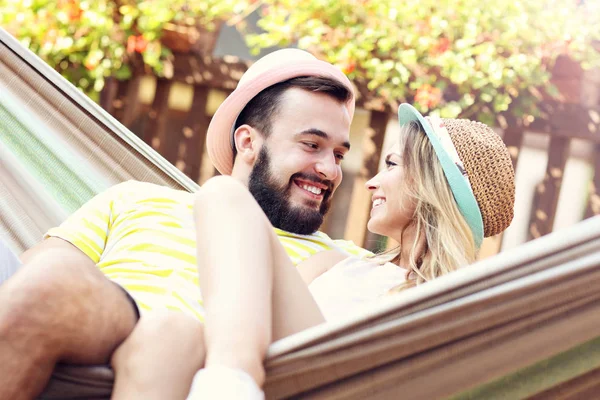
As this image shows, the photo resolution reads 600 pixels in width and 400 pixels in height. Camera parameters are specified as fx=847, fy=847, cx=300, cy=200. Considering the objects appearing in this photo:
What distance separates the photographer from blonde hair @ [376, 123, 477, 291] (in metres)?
1.55

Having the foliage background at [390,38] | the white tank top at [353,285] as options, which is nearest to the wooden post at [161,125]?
the foliage background at [390,38]

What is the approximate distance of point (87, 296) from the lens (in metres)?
1.08

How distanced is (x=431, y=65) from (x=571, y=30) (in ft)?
2.04

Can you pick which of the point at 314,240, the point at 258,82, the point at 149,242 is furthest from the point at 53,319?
the point at 258,82

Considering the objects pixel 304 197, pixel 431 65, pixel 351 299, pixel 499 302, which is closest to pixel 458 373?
pixel 499 302

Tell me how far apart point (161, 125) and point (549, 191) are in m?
1.98

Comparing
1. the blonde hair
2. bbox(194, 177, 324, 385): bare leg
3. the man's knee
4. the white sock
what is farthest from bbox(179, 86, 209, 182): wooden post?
the white sock

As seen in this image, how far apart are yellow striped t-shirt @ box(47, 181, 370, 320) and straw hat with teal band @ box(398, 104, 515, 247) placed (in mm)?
274

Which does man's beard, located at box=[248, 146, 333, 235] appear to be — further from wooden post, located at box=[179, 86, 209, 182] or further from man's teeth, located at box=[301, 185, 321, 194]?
wooden post, located at box=[179, 86, 209, 182]

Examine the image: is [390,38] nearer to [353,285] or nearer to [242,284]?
[353,285]

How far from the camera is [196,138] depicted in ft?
14.4

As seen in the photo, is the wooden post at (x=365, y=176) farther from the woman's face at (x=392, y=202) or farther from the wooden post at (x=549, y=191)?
the woman's face at (x=392, y=202)

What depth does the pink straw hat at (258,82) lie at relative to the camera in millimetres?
1897

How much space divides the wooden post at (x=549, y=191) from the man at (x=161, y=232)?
2.25 m
